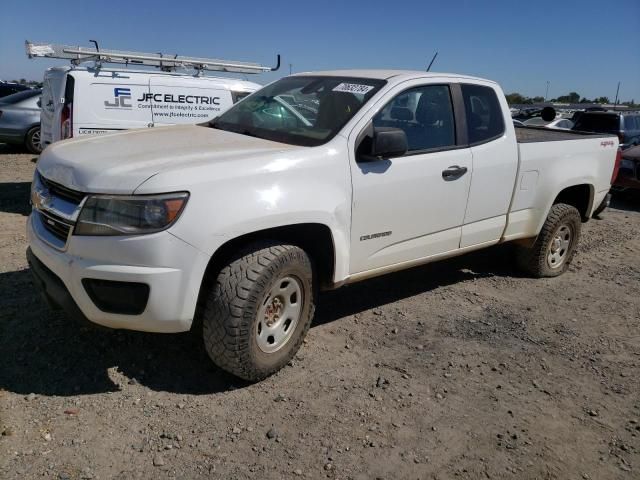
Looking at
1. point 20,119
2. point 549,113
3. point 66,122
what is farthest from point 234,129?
point 549,113

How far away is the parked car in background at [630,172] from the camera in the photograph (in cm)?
972

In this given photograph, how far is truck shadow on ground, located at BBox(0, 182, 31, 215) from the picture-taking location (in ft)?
23.2

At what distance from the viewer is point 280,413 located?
306cm

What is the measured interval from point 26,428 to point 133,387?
1.92 feet

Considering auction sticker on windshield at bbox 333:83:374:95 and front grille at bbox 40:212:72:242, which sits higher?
auction sticker on windshield at bbox 333:83:374:95

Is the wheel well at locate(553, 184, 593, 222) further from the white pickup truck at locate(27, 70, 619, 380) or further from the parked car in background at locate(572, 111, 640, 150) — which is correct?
the parked car in background at locate(572, 111, 640, 150)

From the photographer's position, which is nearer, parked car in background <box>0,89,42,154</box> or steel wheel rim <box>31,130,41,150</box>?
parked car in background <box>0,89,42,154</box>

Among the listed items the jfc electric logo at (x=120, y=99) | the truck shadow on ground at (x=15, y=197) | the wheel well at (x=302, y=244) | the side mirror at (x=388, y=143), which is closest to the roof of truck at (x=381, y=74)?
the side mirror at (x=388, y=143)

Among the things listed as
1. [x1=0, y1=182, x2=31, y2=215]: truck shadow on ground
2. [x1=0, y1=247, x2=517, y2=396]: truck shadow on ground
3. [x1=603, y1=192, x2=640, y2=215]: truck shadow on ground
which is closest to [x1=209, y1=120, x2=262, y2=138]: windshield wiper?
[x1=0, y1=247, x2=517, y2=396]: truck shadow on ground

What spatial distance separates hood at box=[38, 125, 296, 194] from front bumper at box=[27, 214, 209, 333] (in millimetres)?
292

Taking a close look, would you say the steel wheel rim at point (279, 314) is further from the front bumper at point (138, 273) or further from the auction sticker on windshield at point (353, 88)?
the auction sticker on windshield at point (353, 88)

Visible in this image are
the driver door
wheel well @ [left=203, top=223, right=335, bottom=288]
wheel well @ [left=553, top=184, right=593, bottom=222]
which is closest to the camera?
wheel well @ [left=203, top=223, right=335, bottom=288]

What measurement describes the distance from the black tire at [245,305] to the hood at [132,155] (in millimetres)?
586

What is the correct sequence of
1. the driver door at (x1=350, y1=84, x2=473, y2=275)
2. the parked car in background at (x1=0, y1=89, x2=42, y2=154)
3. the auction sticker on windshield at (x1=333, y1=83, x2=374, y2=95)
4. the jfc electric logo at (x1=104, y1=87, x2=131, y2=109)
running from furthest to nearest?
the parked car in background at (x1=0, y1=89, x2=42, y2=154) < the jfc electric logo at (x1=104, y1=87, x2=131, y2=109) < the auction sticker on windshield at (x1=333, y1=83, x2=374, y2=95) < the driver door at (x1=350, y1=84, x2=473, y2=275)
